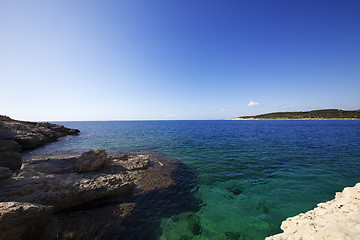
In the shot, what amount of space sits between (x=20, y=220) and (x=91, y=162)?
24.0ft

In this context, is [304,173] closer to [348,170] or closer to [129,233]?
[348,170]

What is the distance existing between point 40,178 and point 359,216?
57.6ft

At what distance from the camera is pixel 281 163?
622 inches

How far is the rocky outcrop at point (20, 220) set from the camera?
514 cm

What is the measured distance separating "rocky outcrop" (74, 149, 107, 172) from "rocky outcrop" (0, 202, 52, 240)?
6121 mm

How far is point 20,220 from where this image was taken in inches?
214

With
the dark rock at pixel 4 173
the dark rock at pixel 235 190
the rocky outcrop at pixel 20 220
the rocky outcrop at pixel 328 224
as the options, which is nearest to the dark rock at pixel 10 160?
the dark rock at pixel 4 173

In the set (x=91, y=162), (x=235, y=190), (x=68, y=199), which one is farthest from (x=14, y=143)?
(x=235, y=190)

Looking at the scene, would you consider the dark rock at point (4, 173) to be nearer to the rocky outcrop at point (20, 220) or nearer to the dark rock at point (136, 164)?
the rocky outcrop at point (20, 220)

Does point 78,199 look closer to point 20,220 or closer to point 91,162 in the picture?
point 20,220

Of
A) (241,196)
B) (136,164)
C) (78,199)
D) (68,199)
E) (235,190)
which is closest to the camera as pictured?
(68,199)

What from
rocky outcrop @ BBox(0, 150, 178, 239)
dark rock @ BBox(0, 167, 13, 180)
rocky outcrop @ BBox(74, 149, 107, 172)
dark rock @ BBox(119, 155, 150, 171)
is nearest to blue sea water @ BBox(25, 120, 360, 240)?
rocky outcrop @ BBox(0, 150, 178, 239)

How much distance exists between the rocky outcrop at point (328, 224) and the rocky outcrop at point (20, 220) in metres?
10.6

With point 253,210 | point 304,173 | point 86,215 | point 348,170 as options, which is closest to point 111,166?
point 86,215
